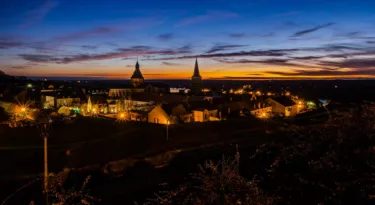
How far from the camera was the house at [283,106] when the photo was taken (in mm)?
42312

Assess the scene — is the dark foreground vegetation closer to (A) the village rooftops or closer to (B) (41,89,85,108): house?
(A) the village rooftops

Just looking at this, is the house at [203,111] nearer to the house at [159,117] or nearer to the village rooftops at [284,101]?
the house at [159,117]

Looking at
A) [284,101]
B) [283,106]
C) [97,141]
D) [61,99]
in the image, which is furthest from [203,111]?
[61,99]

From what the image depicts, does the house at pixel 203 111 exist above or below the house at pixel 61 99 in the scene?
below

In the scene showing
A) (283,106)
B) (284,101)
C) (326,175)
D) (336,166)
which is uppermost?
(336,166)

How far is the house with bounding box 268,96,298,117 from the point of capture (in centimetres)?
4231

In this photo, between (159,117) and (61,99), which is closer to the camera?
(159,117)

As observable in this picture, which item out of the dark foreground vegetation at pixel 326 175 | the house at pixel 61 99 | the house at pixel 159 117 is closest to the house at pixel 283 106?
the house at pixel 159 117

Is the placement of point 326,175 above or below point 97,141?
above

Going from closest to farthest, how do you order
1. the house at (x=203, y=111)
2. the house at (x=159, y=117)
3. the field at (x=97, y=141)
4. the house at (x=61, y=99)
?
the field at (x=97, y=141)
the house at (x=159, y=117)
the house at (x=203, y=111)
the house at (x=61, y=99)

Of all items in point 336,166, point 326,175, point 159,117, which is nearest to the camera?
point 336,166

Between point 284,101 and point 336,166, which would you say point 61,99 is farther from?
point 336,166

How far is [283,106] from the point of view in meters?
42.3

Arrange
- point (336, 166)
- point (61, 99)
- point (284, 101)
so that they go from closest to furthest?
point (336, 166), point (284, 101), point (61, 99)
